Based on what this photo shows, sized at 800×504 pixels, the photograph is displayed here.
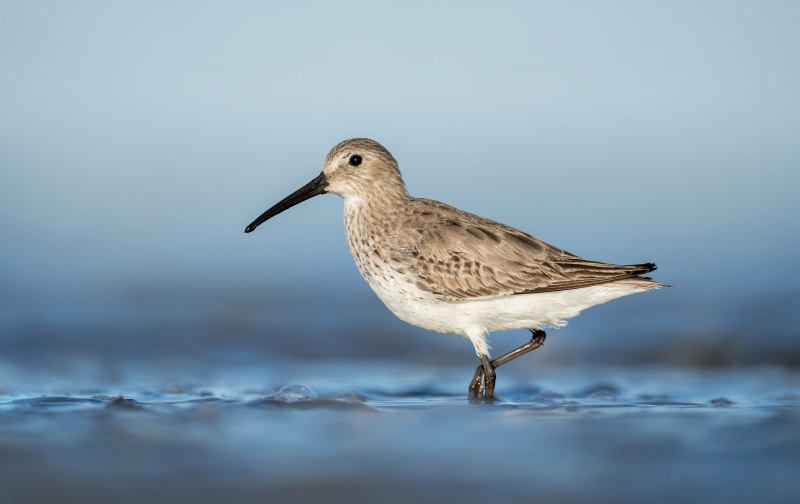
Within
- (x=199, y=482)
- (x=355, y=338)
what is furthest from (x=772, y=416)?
(x=355, y=338)

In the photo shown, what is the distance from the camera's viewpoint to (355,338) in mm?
11211

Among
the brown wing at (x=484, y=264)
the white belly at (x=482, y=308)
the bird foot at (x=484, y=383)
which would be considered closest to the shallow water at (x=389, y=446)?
the bird foot at (x=484, y=383)

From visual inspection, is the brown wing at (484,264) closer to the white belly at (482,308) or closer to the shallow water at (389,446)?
the white belly at (482,308)

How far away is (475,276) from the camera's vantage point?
27.3 feet

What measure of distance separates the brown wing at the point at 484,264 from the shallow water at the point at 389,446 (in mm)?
904

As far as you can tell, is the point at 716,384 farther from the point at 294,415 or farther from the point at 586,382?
the point at 294,415

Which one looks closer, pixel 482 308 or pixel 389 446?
pixel 389 446

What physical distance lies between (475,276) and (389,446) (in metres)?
2.46

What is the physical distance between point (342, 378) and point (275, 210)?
1.62 meters

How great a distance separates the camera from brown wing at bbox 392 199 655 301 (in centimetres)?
827

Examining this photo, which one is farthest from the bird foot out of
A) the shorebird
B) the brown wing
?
the brown wing

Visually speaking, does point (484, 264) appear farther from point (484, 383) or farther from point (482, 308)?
point (484, 383)

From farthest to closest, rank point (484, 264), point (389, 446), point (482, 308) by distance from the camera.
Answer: point (484, 264), point (482, 308), point (389, 446)

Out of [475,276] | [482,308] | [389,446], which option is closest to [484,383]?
[482,308]
